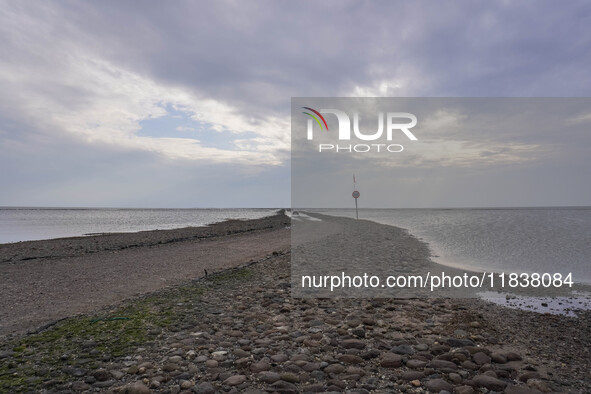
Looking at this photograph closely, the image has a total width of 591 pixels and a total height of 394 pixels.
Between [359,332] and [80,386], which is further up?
[359,332]

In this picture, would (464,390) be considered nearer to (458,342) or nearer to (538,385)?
(538,385)

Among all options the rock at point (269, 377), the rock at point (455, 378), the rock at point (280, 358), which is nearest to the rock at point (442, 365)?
the rock at point (455, 378)

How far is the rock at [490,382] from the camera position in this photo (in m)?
4.84

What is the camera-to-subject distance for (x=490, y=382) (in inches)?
193

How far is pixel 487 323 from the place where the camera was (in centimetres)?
756

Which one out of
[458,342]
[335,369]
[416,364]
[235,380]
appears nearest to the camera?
[235,380]

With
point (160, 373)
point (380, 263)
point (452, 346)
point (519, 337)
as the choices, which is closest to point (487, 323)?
point (519, 337)

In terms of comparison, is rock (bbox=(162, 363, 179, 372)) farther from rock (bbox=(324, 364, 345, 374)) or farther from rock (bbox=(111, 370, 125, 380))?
rock (bbox=(324, 364, 345, 374))

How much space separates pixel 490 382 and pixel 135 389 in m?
4.64

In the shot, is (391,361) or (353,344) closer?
(391,361)

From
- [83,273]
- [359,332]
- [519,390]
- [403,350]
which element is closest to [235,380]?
[359,332]

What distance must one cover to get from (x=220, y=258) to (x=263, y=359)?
42.3ft

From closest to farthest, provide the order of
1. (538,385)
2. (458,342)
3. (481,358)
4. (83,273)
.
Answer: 1. (538,385)
2. (481,358)
3. (458,342)
4. (83,273)

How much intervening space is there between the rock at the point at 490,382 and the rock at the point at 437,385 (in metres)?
0.41
